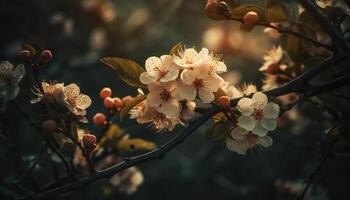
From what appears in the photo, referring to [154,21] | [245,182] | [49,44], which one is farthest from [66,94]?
[245,182]

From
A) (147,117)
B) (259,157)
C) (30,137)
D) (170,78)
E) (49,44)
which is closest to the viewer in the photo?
(170,78)

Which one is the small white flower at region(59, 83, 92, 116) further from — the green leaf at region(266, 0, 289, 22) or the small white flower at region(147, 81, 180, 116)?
the green leaf at region(266, 0, 289, 22)

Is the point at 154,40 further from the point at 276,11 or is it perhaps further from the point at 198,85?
the point at 198,85

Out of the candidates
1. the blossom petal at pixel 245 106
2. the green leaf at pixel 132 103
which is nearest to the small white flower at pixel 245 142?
the blossom petal at pixel 245 106

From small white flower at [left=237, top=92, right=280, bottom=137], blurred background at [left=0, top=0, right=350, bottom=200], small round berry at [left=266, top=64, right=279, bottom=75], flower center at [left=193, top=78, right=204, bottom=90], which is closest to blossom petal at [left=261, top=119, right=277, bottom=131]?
small white flower at [left=237, top=92, right=280, bottom=137]

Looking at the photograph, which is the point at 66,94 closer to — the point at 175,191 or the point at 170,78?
the point at 170,78

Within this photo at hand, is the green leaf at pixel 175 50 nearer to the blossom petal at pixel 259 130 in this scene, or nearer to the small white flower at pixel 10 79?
the blossom petal at pixel 259 130
